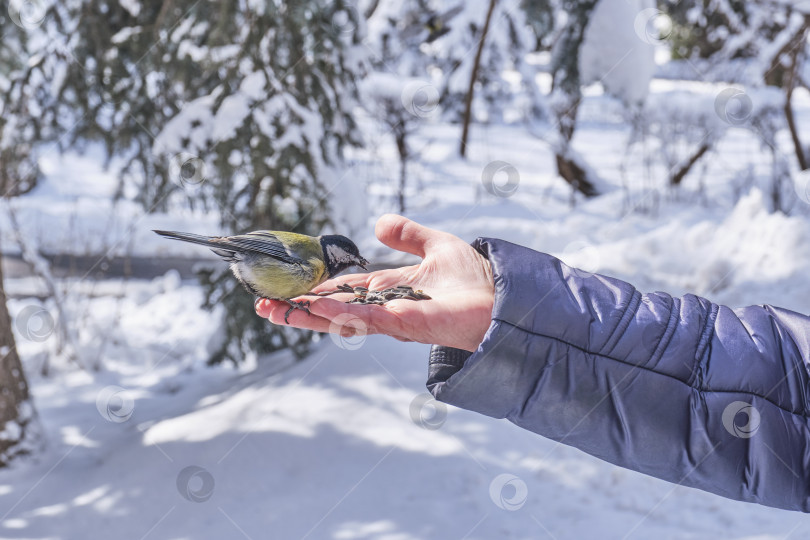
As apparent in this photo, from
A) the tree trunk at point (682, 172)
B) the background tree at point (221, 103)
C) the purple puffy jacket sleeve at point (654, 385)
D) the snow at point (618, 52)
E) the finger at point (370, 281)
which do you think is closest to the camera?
the purple puffy jacket sleeve at point (654, 385)

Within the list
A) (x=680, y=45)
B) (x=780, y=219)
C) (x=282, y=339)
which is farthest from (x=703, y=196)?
(x=282, y=339)

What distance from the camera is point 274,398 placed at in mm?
4715

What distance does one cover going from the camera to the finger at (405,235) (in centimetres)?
257

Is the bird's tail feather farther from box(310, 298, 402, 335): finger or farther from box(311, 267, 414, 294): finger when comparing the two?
box(311, 267, 414, 294): finger

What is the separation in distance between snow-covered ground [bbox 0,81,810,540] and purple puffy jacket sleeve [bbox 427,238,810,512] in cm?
179

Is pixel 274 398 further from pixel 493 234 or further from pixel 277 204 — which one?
pixel 493 234

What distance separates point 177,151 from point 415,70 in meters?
8.43

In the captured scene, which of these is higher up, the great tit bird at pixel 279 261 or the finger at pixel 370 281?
the great tit bird at pixel 279 261

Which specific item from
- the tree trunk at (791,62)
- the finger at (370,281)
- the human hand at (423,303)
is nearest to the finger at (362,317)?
the human hand at (423,303)

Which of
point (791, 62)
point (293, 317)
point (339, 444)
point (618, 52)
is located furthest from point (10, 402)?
point (791, 62)

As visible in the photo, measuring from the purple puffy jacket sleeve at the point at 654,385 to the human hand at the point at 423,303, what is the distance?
23cm

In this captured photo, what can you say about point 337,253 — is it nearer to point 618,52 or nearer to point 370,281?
point 370,281

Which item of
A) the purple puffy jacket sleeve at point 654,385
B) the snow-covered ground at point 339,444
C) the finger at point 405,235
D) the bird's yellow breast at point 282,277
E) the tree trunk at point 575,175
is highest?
the finger at point 405,235

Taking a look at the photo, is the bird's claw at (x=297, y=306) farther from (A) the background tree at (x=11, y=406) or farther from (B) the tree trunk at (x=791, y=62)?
(B) the tree trunk at (x=791, y=62)
